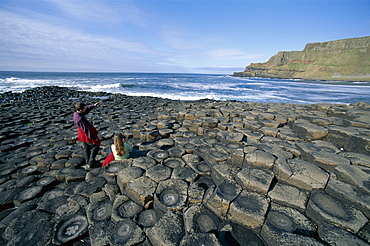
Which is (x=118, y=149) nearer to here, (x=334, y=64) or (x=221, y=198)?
(x=221, y=198)

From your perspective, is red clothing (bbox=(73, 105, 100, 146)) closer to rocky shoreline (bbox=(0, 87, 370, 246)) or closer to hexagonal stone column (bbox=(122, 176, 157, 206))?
rocky shoreline (bbox=(0, 87, 370, 246))

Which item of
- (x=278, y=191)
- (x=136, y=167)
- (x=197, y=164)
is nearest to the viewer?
(x=278, y=191)

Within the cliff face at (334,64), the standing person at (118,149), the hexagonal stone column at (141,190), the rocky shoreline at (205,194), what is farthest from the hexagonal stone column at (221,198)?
the cliff face at (334,64)

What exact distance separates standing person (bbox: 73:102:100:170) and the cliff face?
88373mm

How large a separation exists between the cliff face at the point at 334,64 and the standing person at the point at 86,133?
290 ft

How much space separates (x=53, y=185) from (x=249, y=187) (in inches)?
150

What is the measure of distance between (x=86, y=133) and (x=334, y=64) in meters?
110

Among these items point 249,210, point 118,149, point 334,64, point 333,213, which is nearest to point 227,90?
point 118,149

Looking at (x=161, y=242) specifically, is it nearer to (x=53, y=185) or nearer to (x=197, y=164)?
(x=197, y=164)

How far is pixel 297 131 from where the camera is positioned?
13.0 feet

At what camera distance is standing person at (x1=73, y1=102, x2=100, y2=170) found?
3.43 meters

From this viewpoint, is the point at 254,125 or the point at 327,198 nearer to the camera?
the point at 327,198

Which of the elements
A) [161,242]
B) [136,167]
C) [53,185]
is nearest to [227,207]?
[161,242]

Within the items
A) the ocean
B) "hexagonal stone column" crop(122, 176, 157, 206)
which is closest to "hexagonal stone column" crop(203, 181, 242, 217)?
"hexagonal stone column" crop(122, 176, 157, 206)
